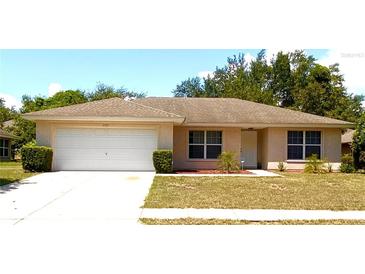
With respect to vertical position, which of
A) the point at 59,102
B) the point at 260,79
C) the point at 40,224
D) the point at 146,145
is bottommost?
the point at 40,224

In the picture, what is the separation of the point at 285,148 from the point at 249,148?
8.16ft

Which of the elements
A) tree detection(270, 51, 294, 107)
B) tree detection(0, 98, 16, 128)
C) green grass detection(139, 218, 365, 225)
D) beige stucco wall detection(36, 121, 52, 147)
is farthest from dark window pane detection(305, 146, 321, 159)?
tree detection(270, 51, 294, 107)

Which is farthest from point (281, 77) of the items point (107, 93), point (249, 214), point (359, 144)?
point (249, 214)

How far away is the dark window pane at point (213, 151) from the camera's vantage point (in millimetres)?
21688

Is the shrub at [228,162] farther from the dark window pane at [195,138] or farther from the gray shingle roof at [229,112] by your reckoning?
the gray shingle roof at [229,112]

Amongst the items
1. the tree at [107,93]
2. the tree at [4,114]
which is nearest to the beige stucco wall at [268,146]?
the tree at [4,114]

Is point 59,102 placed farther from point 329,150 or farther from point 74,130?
point 329,150

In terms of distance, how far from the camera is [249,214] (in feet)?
29.3

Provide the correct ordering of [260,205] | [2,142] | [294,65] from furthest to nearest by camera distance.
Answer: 1. [294,65]
2. [2,142]
3. [260,205]

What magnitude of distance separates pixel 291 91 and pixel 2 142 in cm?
3585

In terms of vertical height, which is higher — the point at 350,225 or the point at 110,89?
the point at 110,89

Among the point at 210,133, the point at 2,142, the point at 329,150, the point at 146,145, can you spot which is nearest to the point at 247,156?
the point at 210,133

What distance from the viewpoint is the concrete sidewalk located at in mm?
8625

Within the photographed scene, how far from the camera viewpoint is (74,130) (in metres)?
19.4
